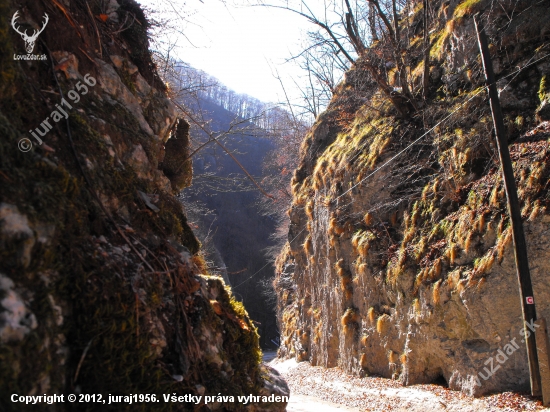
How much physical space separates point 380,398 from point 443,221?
4545mm

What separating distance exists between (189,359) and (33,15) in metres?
2.93

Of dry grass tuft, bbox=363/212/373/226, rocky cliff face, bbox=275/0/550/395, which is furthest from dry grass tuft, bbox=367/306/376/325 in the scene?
dry grass tuft, bbox=363/212/373/226

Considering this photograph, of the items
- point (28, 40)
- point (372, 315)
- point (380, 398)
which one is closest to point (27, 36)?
point (28, 40)

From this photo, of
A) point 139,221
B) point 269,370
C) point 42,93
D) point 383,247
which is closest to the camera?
point 42,93

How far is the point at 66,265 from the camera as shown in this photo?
2035mm

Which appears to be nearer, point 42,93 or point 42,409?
point 42,409

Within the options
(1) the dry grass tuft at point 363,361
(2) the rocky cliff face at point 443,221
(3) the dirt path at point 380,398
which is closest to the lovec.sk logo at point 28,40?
(3) the dirt path at point 380,398

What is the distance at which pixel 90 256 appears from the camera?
221 centimetres

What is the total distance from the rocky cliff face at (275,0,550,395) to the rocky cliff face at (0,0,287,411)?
610cm

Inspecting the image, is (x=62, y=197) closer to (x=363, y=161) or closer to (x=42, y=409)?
(x=42, y=409)

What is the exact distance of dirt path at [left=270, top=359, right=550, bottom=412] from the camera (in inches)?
280

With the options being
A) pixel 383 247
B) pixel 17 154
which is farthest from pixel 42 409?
pixel 383 247

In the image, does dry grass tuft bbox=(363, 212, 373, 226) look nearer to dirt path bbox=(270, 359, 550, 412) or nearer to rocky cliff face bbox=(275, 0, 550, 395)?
rocky cliff face bbox=(275, 0, 550, 395)

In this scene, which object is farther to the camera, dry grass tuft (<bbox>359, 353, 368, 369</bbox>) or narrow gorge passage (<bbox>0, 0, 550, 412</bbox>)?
dry grass tuft (<bbox>359, 353, 368, 369</bbox>)
